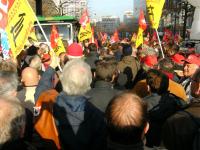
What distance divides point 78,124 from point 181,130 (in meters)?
1.03

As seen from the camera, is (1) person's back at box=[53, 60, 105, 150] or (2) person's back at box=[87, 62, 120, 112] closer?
(1) person's back at box=[53, 60, 105, 150]

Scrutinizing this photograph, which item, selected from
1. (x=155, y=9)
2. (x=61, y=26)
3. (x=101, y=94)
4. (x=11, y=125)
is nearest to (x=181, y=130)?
(x=11, y=125)

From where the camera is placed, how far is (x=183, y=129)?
3178 millimetres

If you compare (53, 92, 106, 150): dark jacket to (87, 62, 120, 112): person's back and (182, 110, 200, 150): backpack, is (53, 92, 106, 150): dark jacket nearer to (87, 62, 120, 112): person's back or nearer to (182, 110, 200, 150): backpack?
(87, 62, 120, 112): person's back

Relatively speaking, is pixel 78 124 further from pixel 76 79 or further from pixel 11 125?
pixel 11 125

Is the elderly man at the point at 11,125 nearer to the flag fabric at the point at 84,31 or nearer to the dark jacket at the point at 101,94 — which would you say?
the dark jacket at the point at 101,94

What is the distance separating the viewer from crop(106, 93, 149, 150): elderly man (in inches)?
116

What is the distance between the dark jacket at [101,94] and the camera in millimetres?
4578

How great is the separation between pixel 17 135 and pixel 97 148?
1.16 meters

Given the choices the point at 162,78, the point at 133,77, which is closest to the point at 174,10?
the point at 133,77

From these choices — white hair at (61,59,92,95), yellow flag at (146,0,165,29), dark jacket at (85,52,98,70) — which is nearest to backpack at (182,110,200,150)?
white hair at (61,59,92,95)

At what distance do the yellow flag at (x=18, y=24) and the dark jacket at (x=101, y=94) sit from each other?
2.03m

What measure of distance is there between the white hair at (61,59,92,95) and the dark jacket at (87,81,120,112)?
0.41 meters

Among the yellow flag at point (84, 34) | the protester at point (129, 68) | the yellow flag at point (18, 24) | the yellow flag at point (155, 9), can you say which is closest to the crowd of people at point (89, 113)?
the yellow flag at point (18, 24)
